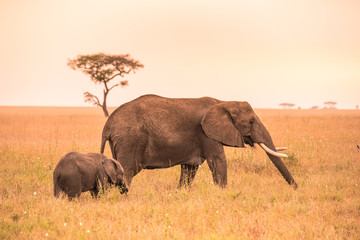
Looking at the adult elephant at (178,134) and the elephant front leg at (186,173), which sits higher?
the adult elephant at (178,134)

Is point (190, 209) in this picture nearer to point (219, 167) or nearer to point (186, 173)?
point (219, 167)

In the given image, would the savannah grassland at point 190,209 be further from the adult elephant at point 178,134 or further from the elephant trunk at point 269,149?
the adult elephant at point 178,134

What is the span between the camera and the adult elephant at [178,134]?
8.47m

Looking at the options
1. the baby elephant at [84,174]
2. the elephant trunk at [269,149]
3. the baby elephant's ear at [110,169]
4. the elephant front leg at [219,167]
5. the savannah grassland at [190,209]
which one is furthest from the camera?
the elephant trunk at [269,149]

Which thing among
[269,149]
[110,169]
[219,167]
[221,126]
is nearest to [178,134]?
[221,126]

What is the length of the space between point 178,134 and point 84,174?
2.36 meters

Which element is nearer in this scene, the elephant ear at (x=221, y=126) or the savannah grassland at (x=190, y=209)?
the savannah grassland at (x=190, y=209)

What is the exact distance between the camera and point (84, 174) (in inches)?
279

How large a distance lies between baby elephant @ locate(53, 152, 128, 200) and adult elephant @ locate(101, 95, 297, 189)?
2.76 ft

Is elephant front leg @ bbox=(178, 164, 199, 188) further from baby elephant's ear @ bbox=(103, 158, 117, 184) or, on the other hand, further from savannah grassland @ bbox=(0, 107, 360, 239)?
baby elephant's ear @ bbox=(103, 158, 117, 184)

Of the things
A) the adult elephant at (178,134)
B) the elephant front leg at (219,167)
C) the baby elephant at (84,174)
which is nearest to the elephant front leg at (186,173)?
the adult elephant at (178,134)

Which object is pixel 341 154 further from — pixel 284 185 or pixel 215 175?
pixel 215 175

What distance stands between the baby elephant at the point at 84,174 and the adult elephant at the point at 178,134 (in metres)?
0.84

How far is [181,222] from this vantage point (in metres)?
6.40
